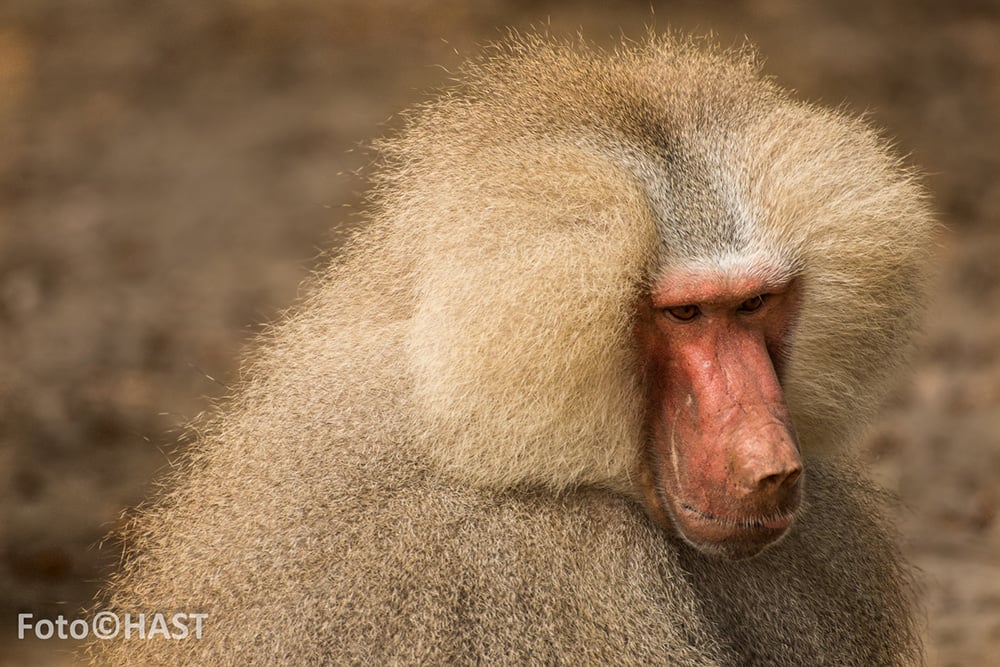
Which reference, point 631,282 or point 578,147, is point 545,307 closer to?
point 631,282

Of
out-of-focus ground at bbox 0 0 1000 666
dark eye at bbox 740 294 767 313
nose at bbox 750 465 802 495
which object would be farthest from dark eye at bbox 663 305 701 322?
out-of-focus ground at bbox 0 0 1000 666

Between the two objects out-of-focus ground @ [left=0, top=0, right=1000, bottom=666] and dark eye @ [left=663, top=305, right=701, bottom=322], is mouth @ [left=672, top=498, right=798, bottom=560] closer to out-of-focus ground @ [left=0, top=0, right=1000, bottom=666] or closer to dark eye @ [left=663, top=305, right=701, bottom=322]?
dark eye @ [left=663, top=305, right=701, bottom=322]

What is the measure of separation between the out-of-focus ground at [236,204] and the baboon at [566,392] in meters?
1.98

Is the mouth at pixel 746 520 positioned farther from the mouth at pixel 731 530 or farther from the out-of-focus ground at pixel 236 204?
the out-of-focus ground at pixel 236 204

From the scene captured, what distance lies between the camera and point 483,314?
2.32 metres

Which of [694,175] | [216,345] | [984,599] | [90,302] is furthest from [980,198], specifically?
[694,175]

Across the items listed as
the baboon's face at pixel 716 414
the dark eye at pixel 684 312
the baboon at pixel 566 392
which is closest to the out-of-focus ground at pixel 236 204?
the baboon at pixel 566 392

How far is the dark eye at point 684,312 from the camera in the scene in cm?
251

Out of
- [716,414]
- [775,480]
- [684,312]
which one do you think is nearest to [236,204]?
[684,312]

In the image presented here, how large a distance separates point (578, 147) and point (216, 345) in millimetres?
4399

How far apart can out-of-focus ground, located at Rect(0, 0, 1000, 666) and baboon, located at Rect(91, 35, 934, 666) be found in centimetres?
198

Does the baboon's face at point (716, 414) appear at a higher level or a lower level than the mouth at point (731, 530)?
higher

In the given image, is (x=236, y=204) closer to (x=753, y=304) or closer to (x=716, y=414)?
(x=753, y=304)

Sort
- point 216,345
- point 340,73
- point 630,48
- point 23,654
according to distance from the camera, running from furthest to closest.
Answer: point 340,73 < point 216,345 < point 23,654 < point 630,48
